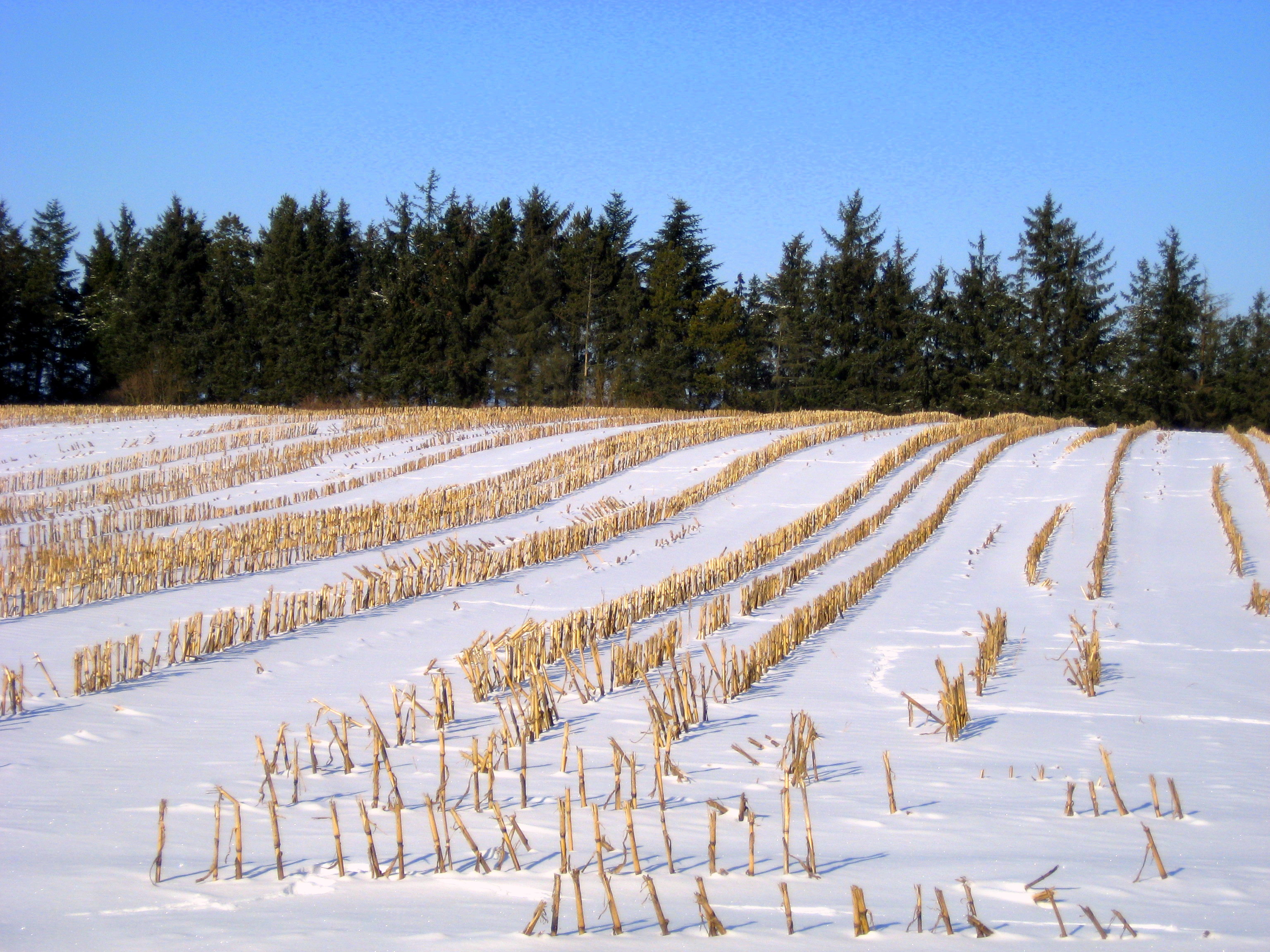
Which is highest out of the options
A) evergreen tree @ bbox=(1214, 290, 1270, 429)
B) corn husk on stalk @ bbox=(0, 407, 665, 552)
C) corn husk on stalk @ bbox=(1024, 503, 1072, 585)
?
evergreen tree @ bbox=(1214, 290, 1270, 429)

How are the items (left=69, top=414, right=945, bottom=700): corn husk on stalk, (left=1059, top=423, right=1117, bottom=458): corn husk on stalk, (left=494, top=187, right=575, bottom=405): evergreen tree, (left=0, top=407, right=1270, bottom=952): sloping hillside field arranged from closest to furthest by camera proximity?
1. (left=0, top=407, right=1270, bottom=952): sloping hillside field
2. (left=69, top=414, right=945, bottom=700): corn husk on stalk
3. (left=1059, top=423, right=1117, bottom=458): corn husk on stalk
4. (left=494, top=187, right=575, bottom=405): evergreen tree

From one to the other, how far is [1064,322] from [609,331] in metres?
20.4

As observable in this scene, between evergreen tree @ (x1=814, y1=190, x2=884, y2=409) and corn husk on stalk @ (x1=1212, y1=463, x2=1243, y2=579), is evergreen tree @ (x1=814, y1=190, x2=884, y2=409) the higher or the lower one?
the higher one

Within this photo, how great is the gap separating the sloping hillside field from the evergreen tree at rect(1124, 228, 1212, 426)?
32314 mm

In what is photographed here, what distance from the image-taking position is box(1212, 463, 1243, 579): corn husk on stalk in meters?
12.0

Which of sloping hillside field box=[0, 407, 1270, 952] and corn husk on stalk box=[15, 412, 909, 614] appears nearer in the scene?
sloping hillside field box=[0, 407, 1270, 952]

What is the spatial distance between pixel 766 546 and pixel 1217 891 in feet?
31.0

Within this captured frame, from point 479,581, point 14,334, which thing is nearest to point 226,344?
point 14,334

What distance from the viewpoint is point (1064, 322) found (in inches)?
1813

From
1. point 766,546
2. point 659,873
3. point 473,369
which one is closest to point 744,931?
point 659,873

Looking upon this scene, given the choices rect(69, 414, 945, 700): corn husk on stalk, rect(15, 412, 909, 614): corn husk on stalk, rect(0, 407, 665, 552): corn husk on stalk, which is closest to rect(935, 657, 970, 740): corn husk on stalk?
rect(69, 414, 945, 700): corn husk on stalk

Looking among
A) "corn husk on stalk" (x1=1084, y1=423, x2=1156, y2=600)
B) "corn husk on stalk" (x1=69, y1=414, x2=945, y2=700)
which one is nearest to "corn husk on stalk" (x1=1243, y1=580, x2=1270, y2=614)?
"corn husk on stalk" (x1=1084, y1=423, x2=1156, y2=600)

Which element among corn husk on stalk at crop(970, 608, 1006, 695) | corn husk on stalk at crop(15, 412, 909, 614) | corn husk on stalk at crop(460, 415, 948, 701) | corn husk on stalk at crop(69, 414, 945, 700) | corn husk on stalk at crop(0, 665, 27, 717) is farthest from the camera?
corn husk on stalk at crop(15, 412, 909, 614)

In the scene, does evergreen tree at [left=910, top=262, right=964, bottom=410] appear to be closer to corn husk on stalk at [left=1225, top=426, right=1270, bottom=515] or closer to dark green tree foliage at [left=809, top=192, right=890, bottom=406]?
dark green tree foliage at [left=809, top=192, right=890, bottom=406]
